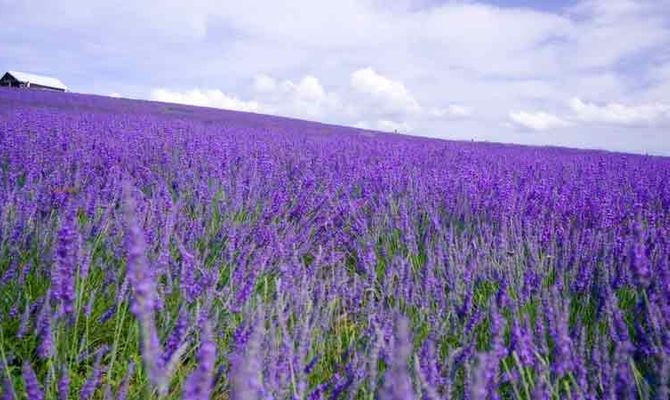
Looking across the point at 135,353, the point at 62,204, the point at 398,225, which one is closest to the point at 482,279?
the point at 398,225

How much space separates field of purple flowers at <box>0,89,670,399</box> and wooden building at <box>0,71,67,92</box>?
33920mm

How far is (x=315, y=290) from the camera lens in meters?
1.95

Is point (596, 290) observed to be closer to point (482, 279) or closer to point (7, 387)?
point (482, 279)

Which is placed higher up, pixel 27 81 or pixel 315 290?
pixel 27 81

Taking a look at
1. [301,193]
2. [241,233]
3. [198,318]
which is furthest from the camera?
[301,193]

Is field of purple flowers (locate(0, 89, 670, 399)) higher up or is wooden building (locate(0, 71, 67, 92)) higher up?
wooden building (locate(0, 71, 67, 92))

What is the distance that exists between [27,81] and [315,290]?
36.9 m

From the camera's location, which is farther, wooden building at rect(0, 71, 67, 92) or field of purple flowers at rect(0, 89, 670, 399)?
wooden building at rect(0, 71, 67, 92)

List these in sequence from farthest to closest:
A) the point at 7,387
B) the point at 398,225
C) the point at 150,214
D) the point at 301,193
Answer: the point at 301,193 < the point at 398,225 < the point at 150,214 < the point at 7,387

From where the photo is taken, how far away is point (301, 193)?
3.32 m

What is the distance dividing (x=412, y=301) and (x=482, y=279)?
48 centimetres

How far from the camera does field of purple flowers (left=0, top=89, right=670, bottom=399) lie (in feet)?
3.61

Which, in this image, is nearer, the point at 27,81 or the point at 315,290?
the point at 315,290

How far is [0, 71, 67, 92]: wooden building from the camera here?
3328 centimetres
